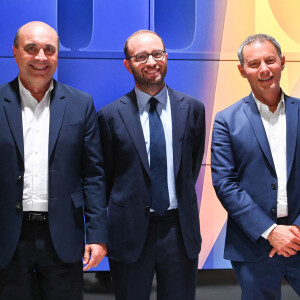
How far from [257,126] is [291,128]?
161mm

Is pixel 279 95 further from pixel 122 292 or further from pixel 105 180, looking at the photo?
pixel 122 292

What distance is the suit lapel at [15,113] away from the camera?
1869mm

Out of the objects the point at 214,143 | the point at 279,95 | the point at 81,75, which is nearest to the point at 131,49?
the point at 214,143

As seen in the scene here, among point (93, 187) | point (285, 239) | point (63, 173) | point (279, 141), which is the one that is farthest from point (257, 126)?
point (63, 173)

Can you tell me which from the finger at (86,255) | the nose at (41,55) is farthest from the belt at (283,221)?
the nose at (41,55)

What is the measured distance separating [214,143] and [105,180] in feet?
1.89

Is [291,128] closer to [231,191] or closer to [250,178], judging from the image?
[250,178]

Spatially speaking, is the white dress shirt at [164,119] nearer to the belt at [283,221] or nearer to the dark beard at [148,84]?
the dark beard at [148,84]

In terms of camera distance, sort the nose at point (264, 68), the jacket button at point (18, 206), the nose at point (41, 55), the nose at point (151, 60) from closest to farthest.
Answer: the jacket button at point (18, 206) → the nose at point (41, 55) → the nose at point (264, 68) → the nose at point (151, 60)

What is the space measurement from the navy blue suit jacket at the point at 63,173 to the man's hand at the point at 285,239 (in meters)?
0.78

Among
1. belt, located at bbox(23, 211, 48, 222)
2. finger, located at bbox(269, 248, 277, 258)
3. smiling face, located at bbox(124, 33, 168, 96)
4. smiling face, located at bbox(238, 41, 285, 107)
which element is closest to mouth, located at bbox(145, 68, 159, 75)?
smiling face, located at bbox(124, 33, 168, 96)

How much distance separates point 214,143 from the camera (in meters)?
2.15

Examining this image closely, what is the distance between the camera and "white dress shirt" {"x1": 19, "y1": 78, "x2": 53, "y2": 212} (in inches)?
74.2

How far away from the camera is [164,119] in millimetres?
2219
